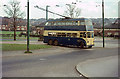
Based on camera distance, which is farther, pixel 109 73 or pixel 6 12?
pixel 6 12

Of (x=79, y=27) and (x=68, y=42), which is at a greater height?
(x=79, y=27)

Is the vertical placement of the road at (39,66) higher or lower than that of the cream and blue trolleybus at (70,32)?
lower

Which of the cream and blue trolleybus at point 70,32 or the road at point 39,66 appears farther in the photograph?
the cream and blue trolleybus at point 70,32

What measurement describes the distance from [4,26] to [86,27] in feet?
298

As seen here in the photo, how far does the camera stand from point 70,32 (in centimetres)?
2586

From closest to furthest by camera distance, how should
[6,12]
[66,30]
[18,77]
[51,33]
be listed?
[18,77] < [66,30] < [51,33] < [6,12]

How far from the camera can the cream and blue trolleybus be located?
967 inches

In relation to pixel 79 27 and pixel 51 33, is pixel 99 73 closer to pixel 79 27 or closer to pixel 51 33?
pixel 79 27

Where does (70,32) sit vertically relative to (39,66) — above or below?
above

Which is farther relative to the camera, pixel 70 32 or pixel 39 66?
pixel 70 32

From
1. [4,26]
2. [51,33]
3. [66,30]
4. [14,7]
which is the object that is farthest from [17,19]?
[4,26]

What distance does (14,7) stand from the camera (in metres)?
38.5

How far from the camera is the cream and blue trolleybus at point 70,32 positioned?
24562mm

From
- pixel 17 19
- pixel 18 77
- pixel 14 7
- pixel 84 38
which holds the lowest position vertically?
pixel 18 77
